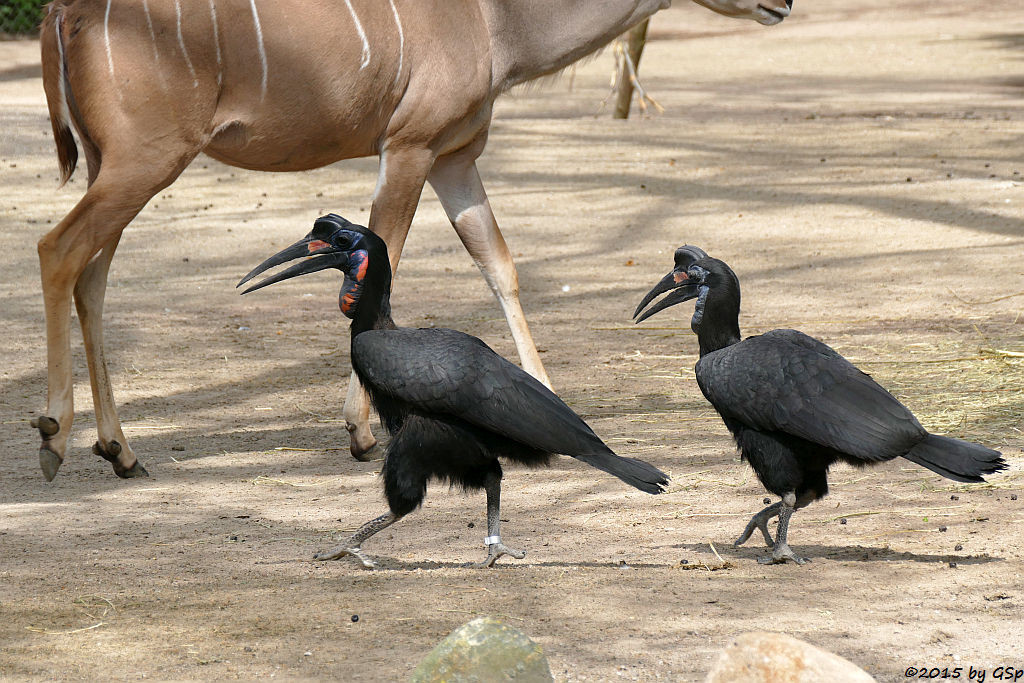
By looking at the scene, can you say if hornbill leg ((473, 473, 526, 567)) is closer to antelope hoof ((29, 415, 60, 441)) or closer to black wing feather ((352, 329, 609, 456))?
black wing feather ((352, 329, 609, 456))

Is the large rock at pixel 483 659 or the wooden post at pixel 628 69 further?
the wooden post at pixel 628 69

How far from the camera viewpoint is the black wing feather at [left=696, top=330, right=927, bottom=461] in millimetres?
4352

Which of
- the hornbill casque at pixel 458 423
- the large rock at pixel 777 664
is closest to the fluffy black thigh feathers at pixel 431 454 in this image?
the hornbill casque at pixel 458 423

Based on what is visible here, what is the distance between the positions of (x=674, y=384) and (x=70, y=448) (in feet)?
9.86

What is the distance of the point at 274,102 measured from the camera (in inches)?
241

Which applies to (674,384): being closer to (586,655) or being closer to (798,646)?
(586,655)

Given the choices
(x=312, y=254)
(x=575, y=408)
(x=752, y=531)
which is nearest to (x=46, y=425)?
(x=312, y=254)

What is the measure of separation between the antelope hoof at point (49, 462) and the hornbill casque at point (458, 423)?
5.43 ft

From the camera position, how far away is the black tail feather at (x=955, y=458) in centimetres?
432

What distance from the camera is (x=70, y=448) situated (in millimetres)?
6516

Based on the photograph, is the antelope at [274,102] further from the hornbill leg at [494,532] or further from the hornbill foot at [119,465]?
the hornbill leg at [494,532]

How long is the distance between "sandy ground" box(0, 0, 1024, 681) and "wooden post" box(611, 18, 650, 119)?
0.74m

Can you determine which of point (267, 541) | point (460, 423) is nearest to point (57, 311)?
point (267, 541)

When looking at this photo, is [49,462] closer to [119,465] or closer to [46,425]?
[46,425]
